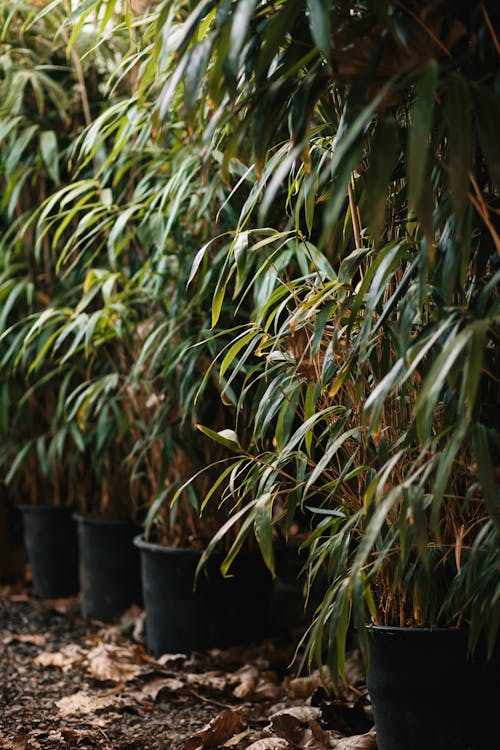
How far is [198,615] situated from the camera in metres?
1.86

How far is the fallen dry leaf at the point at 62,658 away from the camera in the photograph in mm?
1929

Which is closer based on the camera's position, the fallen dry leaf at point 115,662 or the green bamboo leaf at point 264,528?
the green bamboo leaf at point 264,528

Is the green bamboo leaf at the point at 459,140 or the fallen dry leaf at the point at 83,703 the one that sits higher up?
the green bamboo leaf at the point at 459,140

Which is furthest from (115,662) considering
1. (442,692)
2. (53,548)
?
(442,692)

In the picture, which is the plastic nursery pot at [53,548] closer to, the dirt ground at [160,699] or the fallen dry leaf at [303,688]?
the dirt ground at [160,699]

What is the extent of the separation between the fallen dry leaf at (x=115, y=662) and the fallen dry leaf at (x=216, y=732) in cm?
38

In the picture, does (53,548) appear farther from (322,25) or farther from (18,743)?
(322,25)

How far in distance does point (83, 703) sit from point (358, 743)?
598 mm

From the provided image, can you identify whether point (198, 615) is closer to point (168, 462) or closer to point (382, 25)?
point (168, 462)

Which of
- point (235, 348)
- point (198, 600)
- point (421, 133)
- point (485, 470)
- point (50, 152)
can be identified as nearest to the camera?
point (421, 133)

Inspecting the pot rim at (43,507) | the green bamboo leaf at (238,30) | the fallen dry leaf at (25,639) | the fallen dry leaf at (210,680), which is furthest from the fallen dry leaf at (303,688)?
the green bamboo leaf at (238,30)

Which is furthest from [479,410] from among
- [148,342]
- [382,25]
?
[148,342]

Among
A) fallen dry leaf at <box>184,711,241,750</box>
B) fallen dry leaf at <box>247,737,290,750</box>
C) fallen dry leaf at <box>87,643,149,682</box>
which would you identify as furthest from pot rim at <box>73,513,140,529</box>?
fallen dry leaf at <box>247,737,290,750</box>

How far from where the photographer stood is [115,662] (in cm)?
187
